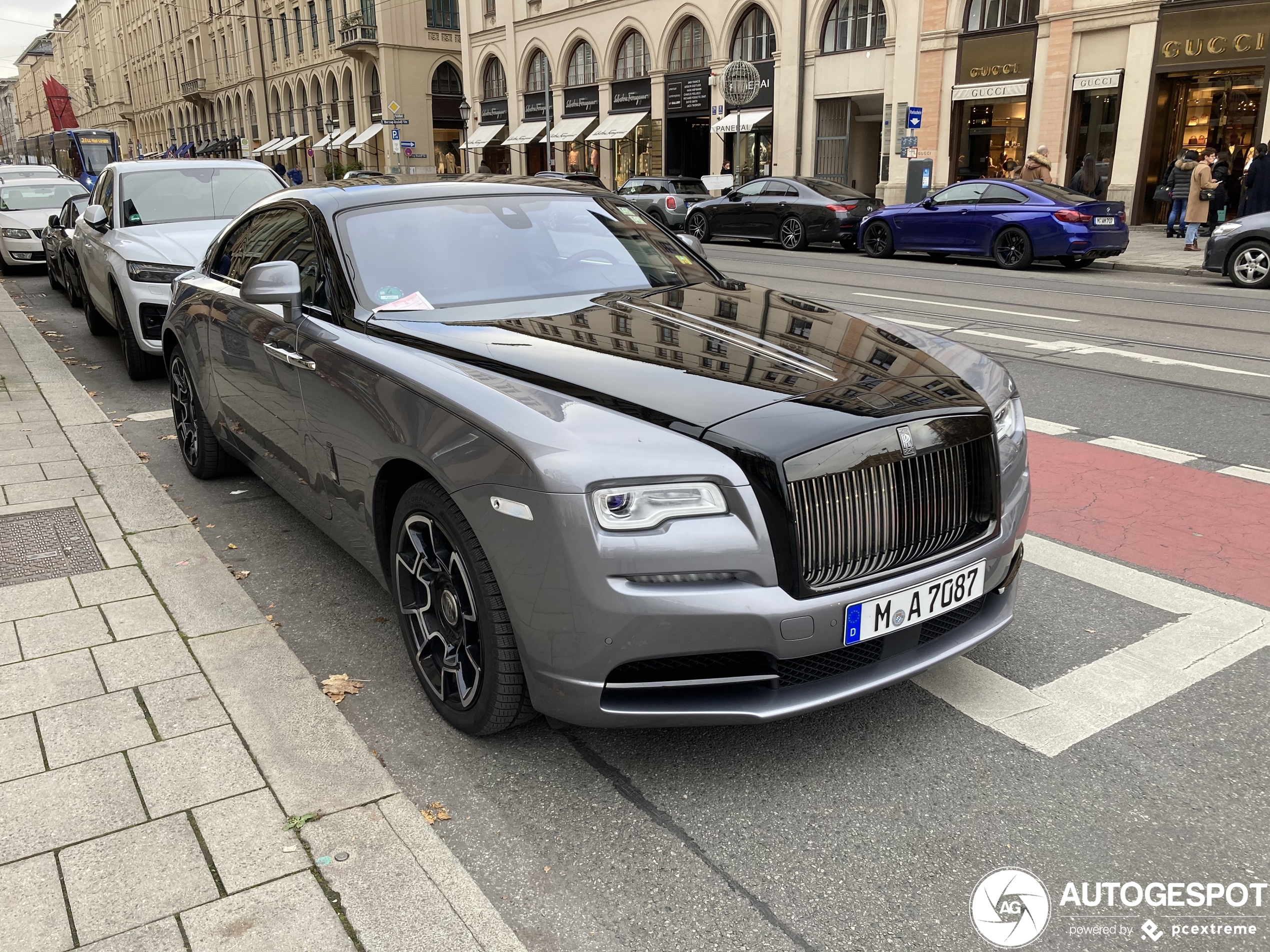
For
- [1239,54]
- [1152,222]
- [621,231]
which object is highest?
[1239,54]

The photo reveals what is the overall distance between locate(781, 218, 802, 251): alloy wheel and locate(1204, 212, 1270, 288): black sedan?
27.9 ft

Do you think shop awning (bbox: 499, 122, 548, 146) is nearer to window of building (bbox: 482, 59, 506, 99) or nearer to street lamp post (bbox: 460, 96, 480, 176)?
window of building (bbox: 482, 59, 506, 99)

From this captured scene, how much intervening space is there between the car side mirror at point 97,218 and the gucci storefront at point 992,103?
22417 millimetres

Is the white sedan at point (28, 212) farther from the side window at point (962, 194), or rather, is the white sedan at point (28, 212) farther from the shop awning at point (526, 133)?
the shop awning at point (526, 133)

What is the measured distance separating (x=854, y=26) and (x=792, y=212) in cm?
1309

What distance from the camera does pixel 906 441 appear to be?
2.72 m

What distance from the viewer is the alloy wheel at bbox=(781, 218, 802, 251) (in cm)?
2123

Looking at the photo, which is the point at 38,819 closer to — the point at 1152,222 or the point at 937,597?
the point at 937,597

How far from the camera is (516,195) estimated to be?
14.3ft

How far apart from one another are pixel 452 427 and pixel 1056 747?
1.99m

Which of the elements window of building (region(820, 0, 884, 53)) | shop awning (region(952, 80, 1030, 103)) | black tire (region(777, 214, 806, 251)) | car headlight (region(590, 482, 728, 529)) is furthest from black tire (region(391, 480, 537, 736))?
window of building (region(820, 0, 884, 53))

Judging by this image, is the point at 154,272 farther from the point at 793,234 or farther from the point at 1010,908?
the point at 793,234

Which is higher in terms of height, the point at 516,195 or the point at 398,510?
the point at 516,195

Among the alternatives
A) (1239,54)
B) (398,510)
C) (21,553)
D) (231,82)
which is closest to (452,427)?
(398,510)
